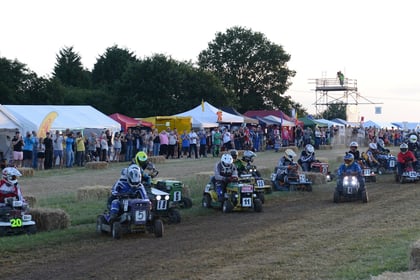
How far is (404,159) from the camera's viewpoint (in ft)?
71.6

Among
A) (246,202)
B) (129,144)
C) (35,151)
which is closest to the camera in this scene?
(246,202)

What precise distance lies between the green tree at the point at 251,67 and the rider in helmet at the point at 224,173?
6028 centimetres

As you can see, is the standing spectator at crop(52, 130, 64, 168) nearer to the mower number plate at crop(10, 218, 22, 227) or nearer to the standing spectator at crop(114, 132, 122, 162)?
the standing spectator at crop(114, 132, 122, 162)

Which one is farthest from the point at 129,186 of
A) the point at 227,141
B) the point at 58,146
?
the point at 227,141

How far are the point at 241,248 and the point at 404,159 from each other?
13.2 meters

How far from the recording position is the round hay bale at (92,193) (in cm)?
1689

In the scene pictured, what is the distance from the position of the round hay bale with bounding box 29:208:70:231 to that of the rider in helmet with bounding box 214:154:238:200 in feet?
14.4

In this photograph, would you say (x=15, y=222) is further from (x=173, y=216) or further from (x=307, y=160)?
(x=307, y=160)

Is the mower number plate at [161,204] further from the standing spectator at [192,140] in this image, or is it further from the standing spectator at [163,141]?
the standing spectator at [192,140]

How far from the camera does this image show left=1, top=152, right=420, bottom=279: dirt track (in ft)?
28.1

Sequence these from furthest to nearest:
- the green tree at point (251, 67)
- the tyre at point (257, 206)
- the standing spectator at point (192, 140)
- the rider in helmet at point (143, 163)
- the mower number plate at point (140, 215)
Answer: the green tree at point (251, 67), the standing spectator at point (192, 140), the tyre at point (257, 206), the rider in helmet at point (143, 163), the mower number plate at point (140, 215)

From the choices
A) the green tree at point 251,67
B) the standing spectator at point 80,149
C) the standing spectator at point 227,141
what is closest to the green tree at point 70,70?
the green tree at point 251,67

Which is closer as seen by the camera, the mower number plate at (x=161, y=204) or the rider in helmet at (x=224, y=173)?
the mower number plate at (x=161, y=204)

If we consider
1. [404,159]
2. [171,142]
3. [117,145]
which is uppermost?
[171,142]
